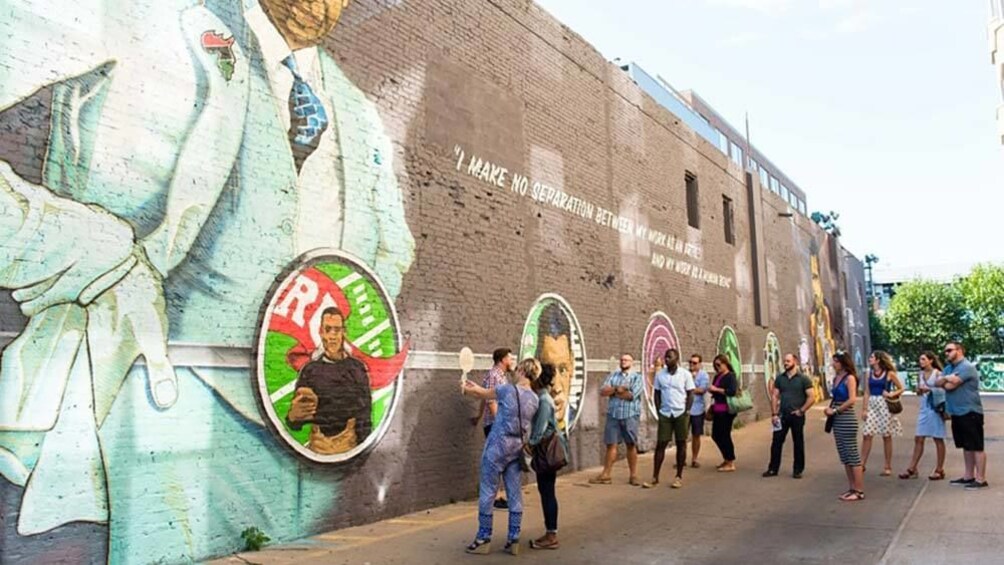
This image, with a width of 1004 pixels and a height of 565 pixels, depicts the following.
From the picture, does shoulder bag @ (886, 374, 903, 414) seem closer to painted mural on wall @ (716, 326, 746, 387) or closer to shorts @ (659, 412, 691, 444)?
shorts @ (659, 412, 691, 444)

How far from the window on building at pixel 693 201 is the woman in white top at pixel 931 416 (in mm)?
7720

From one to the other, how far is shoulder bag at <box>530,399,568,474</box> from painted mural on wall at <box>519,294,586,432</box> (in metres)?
3.96

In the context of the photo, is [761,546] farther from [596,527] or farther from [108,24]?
[108,24]

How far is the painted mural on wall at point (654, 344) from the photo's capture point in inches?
570

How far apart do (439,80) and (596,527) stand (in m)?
5.36

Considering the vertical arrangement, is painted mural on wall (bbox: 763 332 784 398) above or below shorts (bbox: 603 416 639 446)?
above

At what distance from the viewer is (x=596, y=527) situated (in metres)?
7.57

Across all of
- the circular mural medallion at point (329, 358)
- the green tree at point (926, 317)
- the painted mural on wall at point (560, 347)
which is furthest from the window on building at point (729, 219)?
the green tree at point (926, 317)

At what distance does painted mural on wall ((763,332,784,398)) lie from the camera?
2170 cm

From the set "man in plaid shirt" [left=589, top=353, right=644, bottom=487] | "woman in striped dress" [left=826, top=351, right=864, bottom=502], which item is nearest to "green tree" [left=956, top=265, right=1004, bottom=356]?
"woman in striped dress" [left=826, top=351, right=864, bottom=502]

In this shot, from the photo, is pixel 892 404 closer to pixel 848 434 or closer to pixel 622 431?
pixel 848 434

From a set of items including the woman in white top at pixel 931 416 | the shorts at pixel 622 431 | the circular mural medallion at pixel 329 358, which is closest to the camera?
the circular mural medallion at pixel 329 358

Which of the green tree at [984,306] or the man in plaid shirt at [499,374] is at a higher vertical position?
the green tree at [984,306]

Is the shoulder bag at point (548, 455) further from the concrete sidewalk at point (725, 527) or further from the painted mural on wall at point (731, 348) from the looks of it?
the painted mural on wall at point (731, 348)
